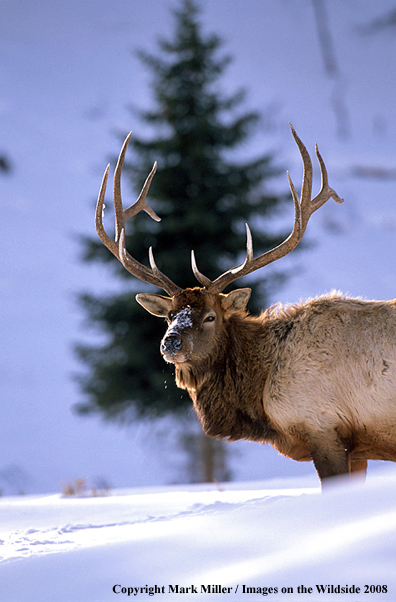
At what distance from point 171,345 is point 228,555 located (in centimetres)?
202

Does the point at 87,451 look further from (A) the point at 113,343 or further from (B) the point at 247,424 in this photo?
(B) the point at 247,424

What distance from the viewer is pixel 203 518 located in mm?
3605

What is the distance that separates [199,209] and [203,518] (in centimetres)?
803

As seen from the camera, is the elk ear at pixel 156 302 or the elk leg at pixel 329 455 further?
the elk ear at pixel 156 302

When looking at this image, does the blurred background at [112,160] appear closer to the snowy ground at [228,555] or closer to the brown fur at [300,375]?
the brown fur at [300,375]

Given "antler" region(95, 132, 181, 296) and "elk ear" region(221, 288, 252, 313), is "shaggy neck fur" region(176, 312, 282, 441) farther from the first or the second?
"antler" region(95, 132, 181, 296)

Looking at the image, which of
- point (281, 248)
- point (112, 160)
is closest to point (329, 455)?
point (281, 248)

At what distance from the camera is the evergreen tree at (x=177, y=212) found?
428 inches

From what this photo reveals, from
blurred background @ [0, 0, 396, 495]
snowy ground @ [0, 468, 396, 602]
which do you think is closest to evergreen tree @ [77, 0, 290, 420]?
blurred background @ [0, 0, 396, 495]

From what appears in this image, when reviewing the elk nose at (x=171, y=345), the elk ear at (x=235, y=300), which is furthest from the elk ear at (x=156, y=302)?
the elk nose at (x=171, y=345)

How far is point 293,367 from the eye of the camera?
465cm

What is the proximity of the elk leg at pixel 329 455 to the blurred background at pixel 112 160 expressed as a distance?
13.3 feet

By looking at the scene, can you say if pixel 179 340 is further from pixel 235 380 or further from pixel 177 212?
pixel 177 212

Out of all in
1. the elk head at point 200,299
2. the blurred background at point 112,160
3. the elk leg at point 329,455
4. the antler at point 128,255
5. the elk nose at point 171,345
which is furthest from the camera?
the blurred background at point 112,160
